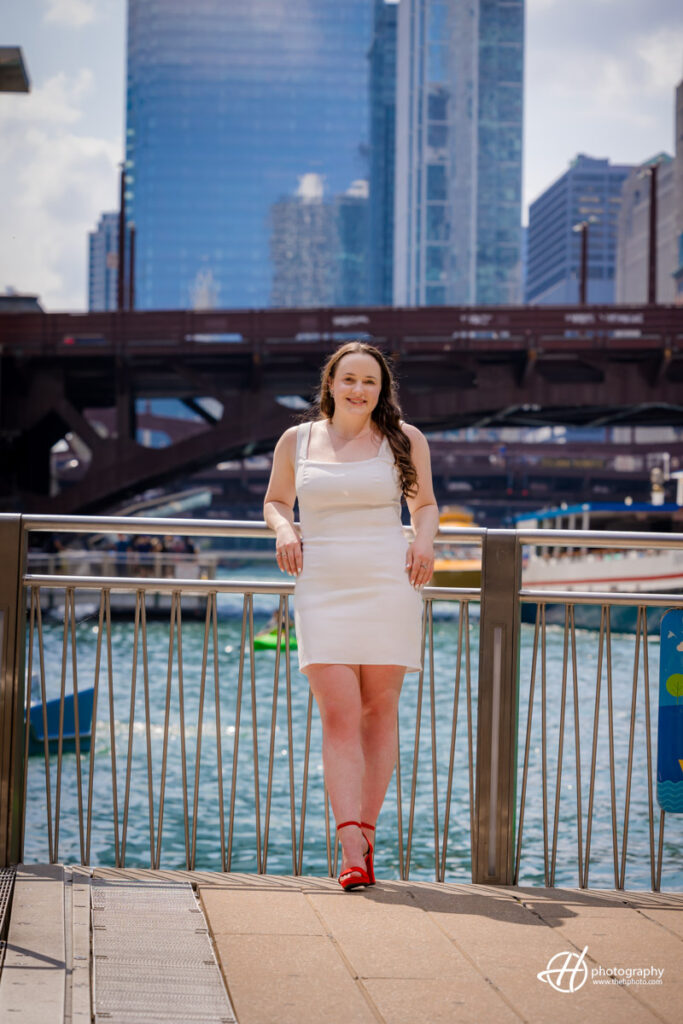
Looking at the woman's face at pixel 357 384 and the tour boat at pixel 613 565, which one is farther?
the tour boat at pixel 613 565

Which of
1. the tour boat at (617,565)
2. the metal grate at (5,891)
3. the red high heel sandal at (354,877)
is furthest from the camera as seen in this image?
the tour boat at (617,565)

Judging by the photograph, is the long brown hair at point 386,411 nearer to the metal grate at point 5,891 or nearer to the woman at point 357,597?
the woman at point 357,597

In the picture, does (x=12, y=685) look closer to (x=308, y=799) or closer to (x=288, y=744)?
(x=288, y=744)

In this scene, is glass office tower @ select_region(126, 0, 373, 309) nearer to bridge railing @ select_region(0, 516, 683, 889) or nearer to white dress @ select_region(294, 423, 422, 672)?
bridge railing @ select_region(0, 516, 683, 889)

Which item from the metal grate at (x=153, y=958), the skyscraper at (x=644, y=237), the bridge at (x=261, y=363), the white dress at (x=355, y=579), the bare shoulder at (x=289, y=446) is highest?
the skyscraper at (x=644, y=237)

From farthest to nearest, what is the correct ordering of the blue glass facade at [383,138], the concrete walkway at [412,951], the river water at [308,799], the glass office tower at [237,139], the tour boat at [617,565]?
the blue glass facade at [383,138] → the glass office tower at [237,139] → the tour boat at [617,565] → the river water at [308,799] → the concrete walkway at [412,951]

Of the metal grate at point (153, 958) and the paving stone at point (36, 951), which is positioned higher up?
the paving stone at point (36, 951)

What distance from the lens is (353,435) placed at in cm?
406

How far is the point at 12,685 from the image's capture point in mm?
4188

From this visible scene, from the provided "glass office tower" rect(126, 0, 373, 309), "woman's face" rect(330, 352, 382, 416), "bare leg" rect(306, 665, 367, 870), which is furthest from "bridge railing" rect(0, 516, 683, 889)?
"glass office tower" rect(126, 0, 373, 309)

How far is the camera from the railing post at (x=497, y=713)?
4.13 m

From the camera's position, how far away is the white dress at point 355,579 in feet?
12.7

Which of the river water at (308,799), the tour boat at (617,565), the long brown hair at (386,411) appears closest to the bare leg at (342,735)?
the long brown hair at (386,411)

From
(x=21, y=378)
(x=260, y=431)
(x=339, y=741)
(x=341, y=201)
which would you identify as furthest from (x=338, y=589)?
(x=341, y=201)
